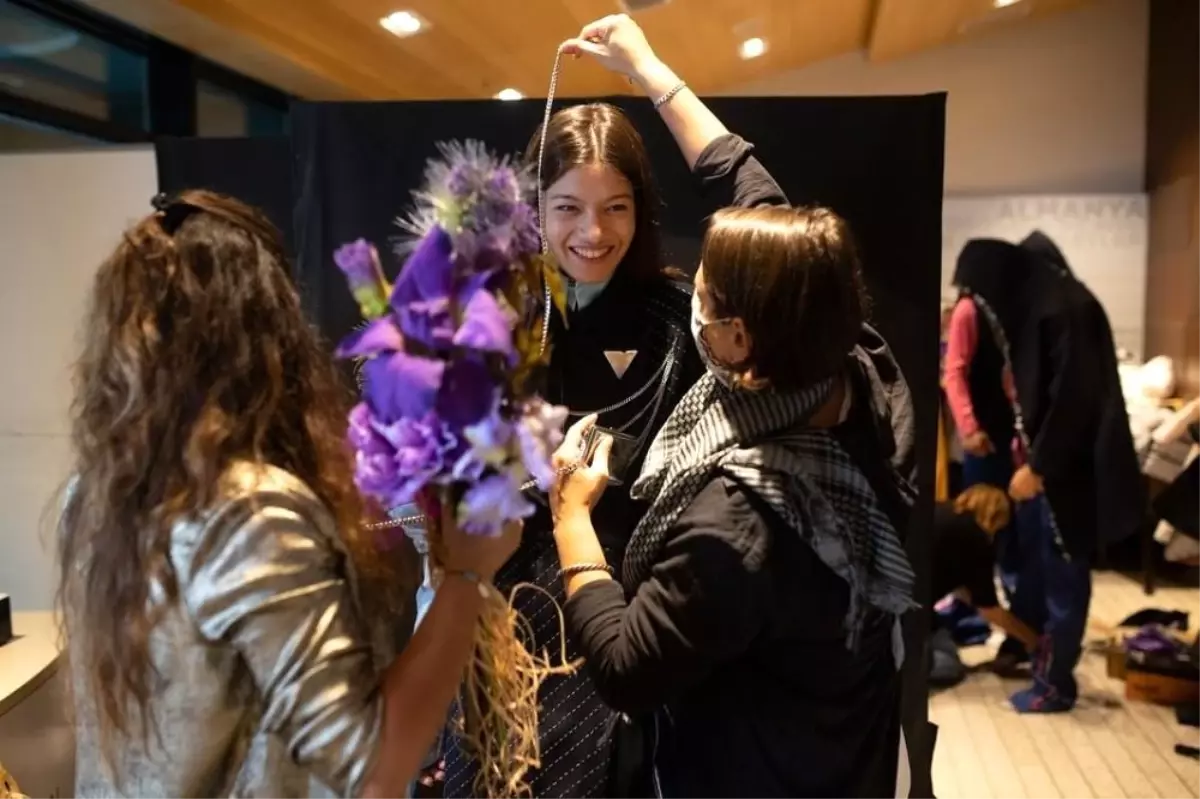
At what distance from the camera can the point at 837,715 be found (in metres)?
1.12

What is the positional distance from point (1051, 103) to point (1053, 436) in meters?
3.23

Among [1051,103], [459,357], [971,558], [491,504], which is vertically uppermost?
[1051,103]

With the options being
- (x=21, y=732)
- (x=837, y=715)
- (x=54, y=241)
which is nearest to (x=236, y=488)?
(x=837, y=715)

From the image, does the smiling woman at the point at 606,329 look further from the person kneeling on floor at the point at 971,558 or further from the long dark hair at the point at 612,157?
the person kneeling on floor at the point at 971,558

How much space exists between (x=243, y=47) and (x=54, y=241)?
987 millimetres

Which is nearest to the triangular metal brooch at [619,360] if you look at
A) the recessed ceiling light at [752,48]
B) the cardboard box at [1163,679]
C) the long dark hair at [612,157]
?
the long dark hair at [612,157]

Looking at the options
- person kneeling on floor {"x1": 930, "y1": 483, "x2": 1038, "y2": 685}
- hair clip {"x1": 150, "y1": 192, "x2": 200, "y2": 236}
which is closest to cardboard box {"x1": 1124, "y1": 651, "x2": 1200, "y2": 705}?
person kneeling on floor {"x1": 930, "y1": 483, "x2": 1038, "y2": 685}

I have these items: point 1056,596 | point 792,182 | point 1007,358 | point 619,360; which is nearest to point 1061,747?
point 1056,596

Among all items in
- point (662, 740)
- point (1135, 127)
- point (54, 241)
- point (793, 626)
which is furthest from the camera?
point (1135, 127)

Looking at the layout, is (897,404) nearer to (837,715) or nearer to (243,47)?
(837,715)

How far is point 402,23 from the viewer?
2.97 metres

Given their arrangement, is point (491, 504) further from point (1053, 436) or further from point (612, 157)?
point (1053, 436)

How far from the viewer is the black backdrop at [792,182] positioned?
1982 mm

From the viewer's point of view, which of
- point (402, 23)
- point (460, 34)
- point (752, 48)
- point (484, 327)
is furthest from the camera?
point (752, 48)
